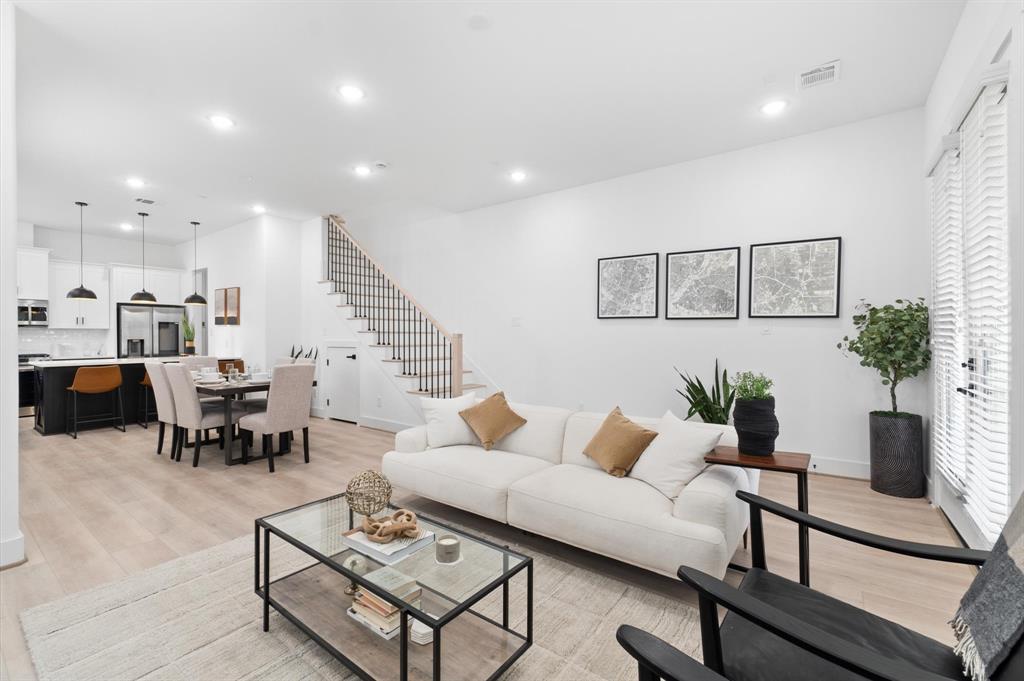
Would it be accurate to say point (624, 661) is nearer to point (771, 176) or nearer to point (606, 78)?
point (606, 78)

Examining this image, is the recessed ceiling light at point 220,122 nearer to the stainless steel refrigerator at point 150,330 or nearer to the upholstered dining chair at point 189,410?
the upholstered dining chair at point 189,410

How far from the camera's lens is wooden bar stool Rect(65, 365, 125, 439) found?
5398mm

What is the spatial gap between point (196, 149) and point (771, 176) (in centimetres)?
536

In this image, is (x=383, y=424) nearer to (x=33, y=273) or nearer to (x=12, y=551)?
(x=12, y=551)

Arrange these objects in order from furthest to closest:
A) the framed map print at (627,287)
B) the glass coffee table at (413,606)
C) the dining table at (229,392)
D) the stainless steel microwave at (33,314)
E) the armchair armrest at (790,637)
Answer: the stainless steel microwave at (33,314) < the framed map print at (627,287) < the dining table at (229,392) < the glass coffee table at (413,606) < the armchair armrest at (790,637)

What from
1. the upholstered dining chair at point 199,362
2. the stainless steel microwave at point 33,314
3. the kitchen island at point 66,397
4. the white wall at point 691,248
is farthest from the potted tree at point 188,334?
the white wall at point 691,248

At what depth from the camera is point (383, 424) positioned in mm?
6230

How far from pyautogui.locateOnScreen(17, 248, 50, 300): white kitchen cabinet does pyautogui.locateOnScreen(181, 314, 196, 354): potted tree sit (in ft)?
5.83

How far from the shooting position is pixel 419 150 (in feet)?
14.7

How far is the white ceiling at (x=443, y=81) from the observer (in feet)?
8.59

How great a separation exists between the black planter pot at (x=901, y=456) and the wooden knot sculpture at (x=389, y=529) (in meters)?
3.55

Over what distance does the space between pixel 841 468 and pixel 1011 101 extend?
9.74 feet

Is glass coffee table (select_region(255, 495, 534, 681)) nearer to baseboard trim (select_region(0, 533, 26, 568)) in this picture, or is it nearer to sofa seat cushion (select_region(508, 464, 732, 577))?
sofa seat cushion (select_region(508, 464, 732, 577))

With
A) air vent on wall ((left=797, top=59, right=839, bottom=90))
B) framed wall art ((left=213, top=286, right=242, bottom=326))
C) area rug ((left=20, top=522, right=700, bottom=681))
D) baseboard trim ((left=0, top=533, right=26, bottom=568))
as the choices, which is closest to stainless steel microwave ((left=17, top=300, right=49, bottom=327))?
framed wall art ((left=213, top=286, right=242, bottom=326))
